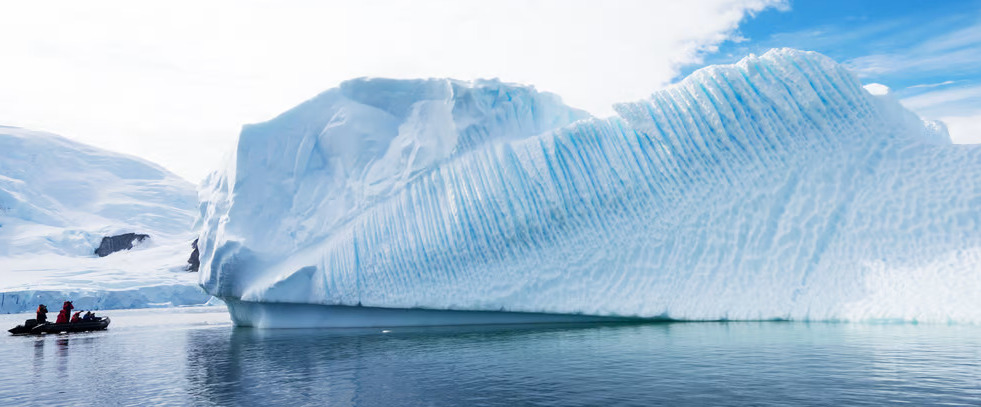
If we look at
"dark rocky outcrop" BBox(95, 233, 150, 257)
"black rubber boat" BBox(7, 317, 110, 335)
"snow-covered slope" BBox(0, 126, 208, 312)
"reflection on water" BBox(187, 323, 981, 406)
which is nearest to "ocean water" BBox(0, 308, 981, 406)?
"reflection on water" BBox(187, 323, 981, 406)

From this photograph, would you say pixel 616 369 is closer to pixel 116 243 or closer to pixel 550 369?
pixel 550 369

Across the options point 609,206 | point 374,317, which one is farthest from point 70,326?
point 609,206

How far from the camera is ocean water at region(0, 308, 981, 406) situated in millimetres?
6004

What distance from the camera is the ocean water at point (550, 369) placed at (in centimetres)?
600

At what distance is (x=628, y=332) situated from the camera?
1140 centimetres

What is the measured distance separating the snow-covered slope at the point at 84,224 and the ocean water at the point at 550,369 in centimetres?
2772

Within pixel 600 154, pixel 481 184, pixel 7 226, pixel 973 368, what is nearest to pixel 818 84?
pixel 600 154

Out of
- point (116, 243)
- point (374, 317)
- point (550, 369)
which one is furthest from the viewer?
point (116, 243)

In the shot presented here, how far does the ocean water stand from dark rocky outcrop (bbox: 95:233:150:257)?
43996 millimetres

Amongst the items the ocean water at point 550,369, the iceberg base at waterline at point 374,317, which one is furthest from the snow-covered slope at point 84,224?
the ocean water at point 550,369

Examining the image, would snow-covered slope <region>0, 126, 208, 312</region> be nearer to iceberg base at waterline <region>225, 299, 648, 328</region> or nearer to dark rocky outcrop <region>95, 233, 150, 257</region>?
dark rocky outcrop <region>95, 233, 150, 257</region>

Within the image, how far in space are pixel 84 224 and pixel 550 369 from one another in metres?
60.7

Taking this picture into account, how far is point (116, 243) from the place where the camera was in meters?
52.5

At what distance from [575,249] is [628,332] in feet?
8.96
